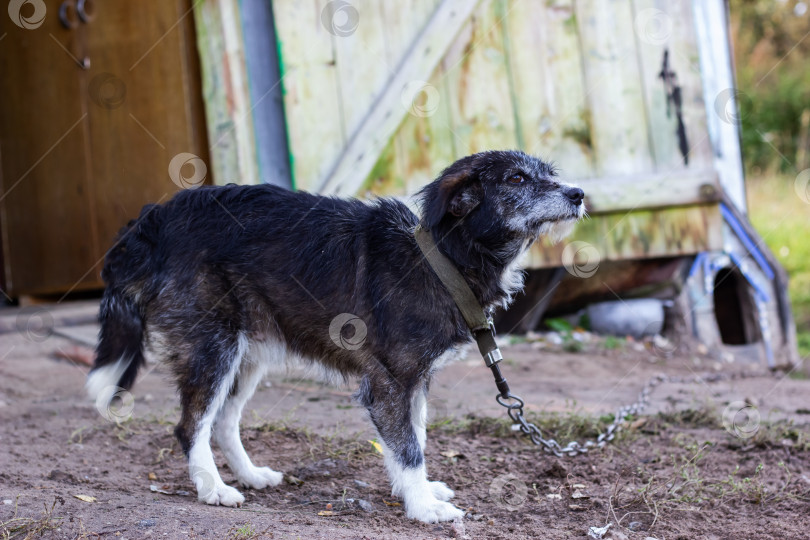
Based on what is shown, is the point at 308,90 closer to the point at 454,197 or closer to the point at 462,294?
the point at 454,197

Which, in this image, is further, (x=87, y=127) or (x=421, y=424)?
(x=87, y=127)

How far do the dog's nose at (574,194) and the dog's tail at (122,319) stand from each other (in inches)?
67.1

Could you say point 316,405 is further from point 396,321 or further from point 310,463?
point 396,321

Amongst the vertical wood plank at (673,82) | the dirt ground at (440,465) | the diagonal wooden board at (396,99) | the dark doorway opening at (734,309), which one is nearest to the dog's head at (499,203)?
the dirt ground at (440,465)

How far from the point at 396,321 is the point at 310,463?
89cm

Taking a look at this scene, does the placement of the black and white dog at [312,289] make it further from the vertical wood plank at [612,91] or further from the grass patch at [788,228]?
the grass patch at [788,228]

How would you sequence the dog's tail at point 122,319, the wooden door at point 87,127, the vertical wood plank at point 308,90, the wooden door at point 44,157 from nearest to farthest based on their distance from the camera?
the dog's tail at point 122,319, the vertical wood plank at point 308,90, the wooden door at point 87,127, the wooden door at point 44,157

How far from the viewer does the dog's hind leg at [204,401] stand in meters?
3.12

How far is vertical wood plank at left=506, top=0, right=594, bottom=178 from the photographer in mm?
5656

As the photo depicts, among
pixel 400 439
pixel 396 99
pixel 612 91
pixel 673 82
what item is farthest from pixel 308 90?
pixel 400 439

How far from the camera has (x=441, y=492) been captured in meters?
3.17

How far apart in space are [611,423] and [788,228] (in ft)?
25.2

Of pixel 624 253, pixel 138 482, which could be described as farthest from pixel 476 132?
pixel 138 482

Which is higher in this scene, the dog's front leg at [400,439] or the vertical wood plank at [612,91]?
the vertical wood plank at [612,91]
